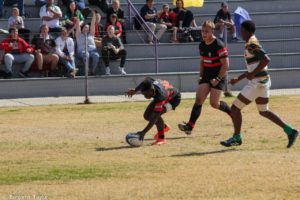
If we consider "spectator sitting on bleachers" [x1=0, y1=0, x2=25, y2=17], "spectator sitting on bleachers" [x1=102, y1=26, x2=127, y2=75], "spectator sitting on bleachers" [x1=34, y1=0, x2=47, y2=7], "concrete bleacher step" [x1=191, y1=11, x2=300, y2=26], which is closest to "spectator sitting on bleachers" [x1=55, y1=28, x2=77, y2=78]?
"spectator sitting on bleachers" [x1=102, y1=26, x2=127, y2=75]

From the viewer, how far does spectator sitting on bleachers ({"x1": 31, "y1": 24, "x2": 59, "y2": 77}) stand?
24.4 meters

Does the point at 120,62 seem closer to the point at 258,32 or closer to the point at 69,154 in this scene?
the point at 258,32

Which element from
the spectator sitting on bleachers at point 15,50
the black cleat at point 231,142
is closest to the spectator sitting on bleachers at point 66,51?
the spectator sitting on bleachers at point 15,50

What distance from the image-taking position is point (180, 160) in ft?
40.2

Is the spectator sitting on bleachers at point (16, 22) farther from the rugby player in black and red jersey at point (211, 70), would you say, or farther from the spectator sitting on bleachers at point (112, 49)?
the rugby player in black and red jersey at point (211, 70)

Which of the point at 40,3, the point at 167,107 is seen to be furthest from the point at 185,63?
the point at 167,107

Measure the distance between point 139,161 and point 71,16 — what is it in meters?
14.5

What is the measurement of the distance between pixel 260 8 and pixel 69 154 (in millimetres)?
17673

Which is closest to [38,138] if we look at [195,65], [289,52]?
[195,65]

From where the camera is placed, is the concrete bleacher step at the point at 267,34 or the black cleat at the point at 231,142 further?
the concrete bleacher step at the point at 267,34

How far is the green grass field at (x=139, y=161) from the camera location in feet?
32.7

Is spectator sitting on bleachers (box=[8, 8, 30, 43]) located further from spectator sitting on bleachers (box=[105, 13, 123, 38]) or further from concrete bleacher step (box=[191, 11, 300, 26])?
concrete bleacher step (box=[191, 11, 300, 26])

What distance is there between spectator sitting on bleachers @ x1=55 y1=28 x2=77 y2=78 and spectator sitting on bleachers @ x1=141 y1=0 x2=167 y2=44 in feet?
10.1

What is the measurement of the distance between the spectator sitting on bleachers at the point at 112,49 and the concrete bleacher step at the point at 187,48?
1082 mm
